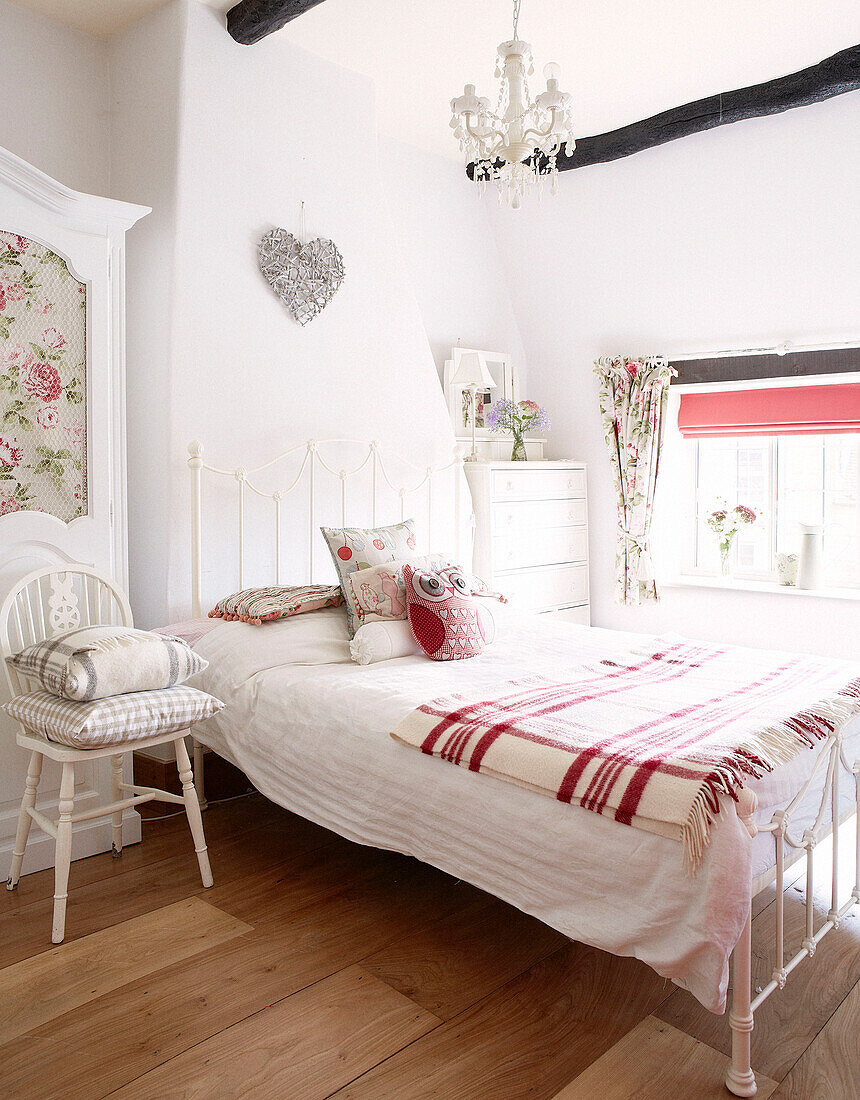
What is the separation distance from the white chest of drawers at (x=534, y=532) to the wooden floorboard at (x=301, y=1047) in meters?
2.59

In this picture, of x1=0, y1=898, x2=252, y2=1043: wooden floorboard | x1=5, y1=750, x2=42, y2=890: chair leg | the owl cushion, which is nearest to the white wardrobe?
x1=5, y1=750, x2=42, y2=890: chair leg

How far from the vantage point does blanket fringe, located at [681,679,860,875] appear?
175 cm

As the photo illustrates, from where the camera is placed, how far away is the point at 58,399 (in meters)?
2.79

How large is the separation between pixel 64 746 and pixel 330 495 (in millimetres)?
1716

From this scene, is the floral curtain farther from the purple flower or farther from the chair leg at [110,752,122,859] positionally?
the chair leg at [110,752,122,859]

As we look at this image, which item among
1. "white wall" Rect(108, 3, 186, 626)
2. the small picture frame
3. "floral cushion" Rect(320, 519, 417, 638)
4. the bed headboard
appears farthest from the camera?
the small picture frame

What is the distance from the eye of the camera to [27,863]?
9.00 feet

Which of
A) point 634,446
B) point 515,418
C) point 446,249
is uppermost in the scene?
point 446,249

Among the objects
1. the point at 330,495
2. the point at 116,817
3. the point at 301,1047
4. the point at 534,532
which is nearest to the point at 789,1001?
the point at 301,1047

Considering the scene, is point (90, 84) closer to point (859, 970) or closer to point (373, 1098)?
point (373, 1098)

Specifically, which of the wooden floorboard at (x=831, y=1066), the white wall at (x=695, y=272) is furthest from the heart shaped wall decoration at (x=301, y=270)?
the wooden floorboard at (x=831, y=1066)

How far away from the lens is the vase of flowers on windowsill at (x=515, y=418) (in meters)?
4.76

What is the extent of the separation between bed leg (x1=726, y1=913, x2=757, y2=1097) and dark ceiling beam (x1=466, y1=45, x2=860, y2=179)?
3111 mm

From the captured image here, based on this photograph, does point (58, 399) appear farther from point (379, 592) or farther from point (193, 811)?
point (193, 811)
